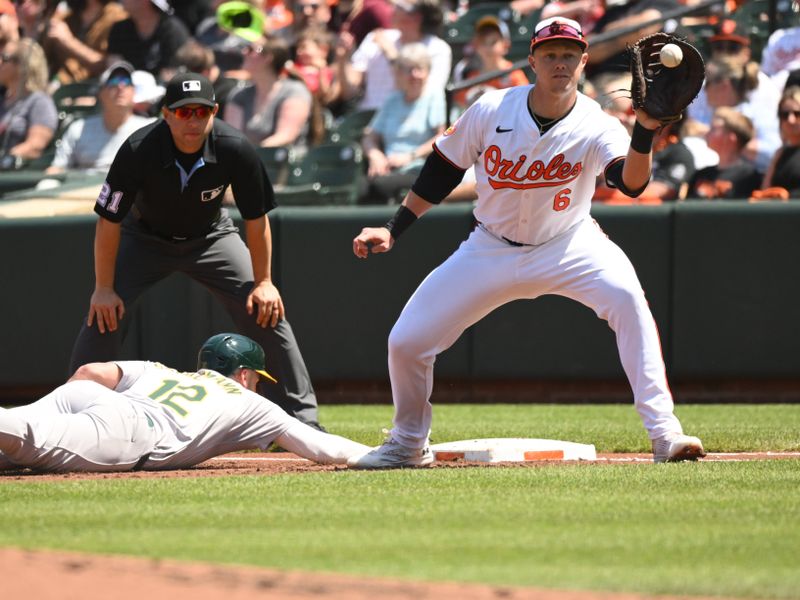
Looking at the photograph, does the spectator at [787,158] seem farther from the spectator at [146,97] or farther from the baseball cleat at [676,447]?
the spectator at [146,97]

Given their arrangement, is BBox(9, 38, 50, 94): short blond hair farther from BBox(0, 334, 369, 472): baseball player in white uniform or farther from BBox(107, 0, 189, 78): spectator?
BBox(0, 334, 369, 472): baseball player in white uniform

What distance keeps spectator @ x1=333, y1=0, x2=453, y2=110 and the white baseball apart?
6286mm

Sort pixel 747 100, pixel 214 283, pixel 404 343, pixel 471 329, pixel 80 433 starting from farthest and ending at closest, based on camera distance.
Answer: pixel 747 100, pixel 471 329, pixel 214 283, pixel 404 343, pixel 80 433

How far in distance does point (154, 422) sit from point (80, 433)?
0.33 meters

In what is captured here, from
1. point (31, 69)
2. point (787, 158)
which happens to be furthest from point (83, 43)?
point (787, 158)

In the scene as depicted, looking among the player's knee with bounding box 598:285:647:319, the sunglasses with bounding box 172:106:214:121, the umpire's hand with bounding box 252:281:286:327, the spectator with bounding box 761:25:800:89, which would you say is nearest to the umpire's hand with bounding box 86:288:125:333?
the umpire's hand with bounding box 252:281:286:327

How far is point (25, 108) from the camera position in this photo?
521 inches

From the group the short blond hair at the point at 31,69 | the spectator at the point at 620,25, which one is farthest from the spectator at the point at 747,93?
the short blond hair at the point at 31,69

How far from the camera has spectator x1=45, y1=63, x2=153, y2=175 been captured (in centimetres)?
1213

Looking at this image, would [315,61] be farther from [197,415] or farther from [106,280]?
[197,415]

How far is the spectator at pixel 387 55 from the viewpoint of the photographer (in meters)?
12.6

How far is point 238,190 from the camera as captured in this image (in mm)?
7262

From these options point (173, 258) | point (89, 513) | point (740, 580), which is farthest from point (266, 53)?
point (740, 580)

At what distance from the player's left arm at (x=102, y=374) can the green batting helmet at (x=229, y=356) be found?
41 centimetres
